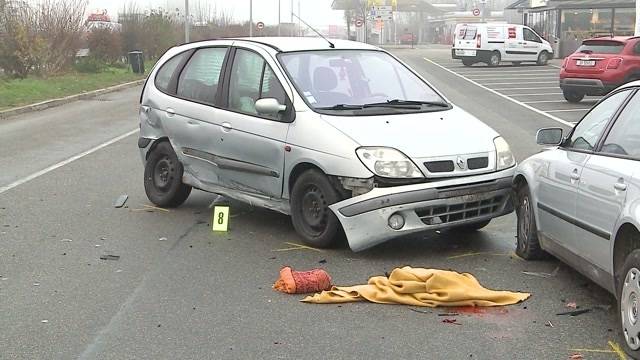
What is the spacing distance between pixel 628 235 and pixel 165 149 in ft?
16.9

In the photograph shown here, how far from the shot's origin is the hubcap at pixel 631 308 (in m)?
4.13

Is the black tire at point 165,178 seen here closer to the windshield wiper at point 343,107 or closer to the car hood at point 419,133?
the windshield wiper at point 343,107

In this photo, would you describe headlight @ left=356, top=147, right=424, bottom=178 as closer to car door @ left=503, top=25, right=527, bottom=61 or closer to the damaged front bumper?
the damaged front bumper

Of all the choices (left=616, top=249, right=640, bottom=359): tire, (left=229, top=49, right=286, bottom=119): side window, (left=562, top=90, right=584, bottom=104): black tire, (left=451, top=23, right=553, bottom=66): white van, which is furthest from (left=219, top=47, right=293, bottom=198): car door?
(left=451, top=23, right=553, bottom=66): white van

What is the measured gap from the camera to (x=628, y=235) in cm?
435

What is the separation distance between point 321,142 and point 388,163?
620mm

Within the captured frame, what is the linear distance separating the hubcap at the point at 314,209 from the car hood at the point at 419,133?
570 mm

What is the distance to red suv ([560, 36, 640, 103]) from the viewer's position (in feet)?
63.3

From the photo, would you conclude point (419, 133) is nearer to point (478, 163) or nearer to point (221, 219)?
point (478, 163)

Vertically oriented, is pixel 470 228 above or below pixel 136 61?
below

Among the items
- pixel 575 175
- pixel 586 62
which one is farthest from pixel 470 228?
pixel 586 62

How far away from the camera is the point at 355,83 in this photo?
283 inches

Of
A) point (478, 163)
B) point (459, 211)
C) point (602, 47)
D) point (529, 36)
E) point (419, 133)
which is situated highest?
point (529, 36)

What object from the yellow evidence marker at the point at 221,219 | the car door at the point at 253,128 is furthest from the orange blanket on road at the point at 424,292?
the yellow evidence marker at the point at 221,219
